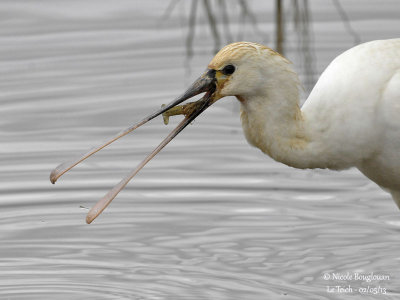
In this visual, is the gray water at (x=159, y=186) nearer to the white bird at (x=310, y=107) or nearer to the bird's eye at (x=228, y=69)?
the white bird at (x=310, y=107)

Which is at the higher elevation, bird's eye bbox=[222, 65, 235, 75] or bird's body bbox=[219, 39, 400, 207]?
bird's eye bbox=[222, 65, 235, 75]

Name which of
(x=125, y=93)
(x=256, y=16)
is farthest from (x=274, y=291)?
(x=256, y=16)

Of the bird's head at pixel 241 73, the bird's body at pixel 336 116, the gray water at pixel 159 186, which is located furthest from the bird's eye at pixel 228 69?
the gray water at pixel 159 186

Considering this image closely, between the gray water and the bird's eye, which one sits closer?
the bird's eye

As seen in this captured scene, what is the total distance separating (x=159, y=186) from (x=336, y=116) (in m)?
2.31

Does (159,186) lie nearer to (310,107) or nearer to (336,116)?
(310,107)

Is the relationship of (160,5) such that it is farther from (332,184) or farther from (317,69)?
(332,184)

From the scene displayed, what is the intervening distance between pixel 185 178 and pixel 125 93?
1888mm

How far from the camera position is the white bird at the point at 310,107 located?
683cm

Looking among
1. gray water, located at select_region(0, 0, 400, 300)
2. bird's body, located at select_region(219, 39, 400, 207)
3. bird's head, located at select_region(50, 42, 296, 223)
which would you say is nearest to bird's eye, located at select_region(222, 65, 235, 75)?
bird's head, located at select_region(50, 42, 296, 223)

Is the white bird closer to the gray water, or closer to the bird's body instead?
the bird's body

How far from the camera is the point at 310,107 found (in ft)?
23.4

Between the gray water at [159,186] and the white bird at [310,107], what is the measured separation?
0.74 meters

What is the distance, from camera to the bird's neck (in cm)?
688
